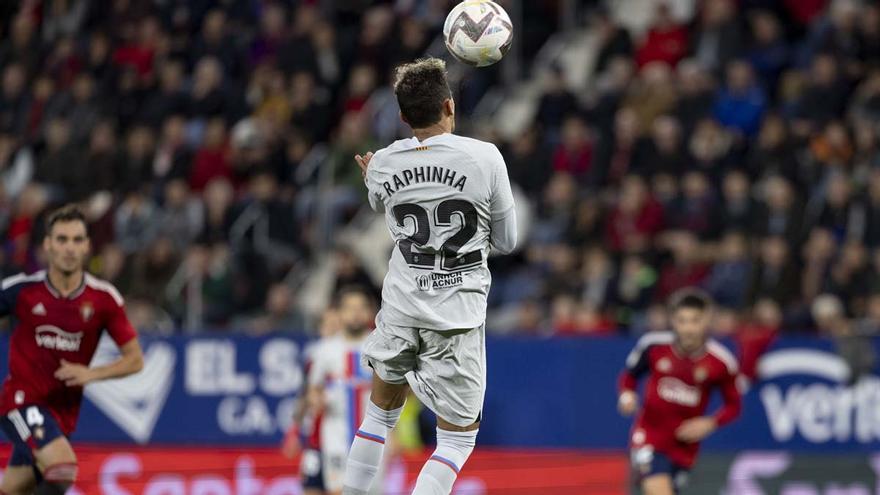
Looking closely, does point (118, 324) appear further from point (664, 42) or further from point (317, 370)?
point (664, 42)

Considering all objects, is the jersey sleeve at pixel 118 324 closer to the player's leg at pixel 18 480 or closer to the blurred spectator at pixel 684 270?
the player's leg at pixel 18 480

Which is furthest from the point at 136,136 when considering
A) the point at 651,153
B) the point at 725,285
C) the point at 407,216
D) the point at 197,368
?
the point at 407,216

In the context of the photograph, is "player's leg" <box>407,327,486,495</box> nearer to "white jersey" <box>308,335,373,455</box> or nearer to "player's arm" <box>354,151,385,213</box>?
"player's arm" <box>354,151,385,213</box>

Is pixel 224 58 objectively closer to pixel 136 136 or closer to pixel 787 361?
pixel 136 136

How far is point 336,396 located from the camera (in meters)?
13.1

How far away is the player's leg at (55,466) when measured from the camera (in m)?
9.73

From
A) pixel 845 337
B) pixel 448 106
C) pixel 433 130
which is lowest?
pixel 845 337

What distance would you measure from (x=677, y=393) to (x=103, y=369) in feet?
14.4

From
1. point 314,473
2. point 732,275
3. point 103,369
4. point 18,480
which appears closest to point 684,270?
point 732,275

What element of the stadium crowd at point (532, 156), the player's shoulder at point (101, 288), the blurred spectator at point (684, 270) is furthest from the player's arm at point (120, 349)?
the blurred spectator at point (684, 270)

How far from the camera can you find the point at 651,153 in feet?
63.5

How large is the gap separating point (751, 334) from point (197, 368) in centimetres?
611

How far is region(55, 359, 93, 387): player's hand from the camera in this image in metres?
9.88

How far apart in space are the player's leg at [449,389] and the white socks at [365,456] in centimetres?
28
